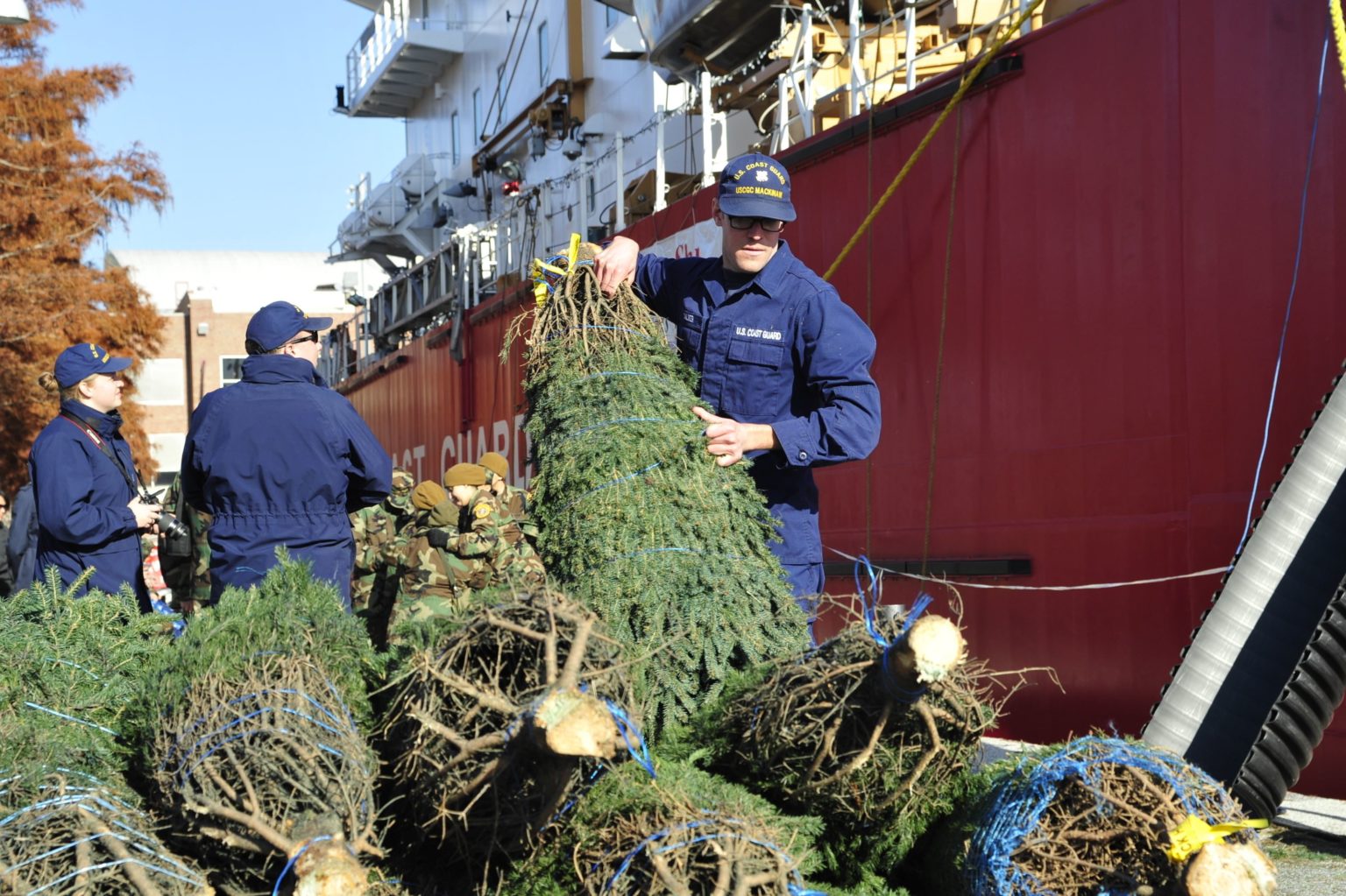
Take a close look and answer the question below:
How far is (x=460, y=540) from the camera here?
7.42 m

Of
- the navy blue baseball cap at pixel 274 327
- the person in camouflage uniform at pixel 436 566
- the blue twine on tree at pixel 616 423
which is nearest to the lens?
the blue twine on tree at pixel 616 423

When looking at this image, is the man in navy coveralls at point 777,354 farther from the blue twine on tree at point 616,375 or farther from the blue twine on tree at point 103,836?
the blue twine on tree at point 103,836

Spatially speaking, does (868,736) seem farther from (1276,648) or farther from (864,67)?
(864,67)

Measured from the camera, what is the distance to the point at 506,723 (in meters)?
2.38

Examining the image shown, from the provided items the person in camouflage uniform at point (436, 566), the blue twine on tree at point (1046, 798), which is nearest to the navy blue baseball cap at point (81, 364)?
the person in camouflage uniform at point (436, 566)

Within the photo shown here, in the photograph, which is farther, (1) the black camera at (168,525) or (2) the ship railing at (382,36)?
(2) the ship railing at (382,36)

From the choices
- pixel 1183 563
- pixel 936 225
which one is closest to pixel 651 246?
pixel 936 225

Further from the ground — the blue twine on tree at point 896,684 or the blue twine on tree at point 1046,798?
the blue twine on tree at point 896,684

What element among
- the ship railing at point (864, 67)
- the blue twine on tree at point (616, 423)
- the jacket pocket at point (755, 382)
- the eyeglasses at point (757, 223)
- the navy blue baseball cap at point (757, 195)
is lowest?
the blue twine on tree at point (616, 423)

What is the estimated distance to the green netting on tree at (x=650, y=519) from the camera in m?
3.05

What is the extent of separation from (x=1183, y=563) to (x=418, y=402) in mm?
14489

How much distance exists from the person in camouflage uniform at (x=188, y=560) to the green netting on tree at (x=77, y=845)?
362cm

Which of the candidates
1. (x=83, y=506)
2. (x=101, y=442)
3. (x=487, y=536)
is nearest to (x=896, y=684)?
(x=83, y=506)

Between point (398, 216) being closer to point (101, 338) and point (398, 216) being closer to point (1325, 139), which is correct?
point (101, 338)
